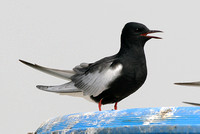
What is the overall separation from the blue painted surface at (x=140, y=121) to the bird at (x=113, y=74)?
179 cm

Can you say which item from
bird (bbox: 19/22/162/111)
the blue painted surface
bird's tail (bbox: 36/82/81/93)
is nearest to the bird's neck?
bird (bbox: 19/22/162/111)

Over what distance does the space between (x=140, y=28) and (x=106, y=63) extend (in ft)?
1.67

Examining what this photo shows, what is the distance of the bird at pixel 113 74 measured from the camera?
3.18 meters

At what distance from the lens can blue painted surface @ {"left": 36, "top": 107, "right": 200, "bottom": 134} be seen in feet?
3.76

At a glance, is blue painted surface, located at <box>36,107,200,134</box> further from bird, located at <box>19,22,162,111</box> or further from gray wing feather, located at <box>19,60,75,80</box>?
gray wing feather, located at <box>19,60,75,80</box>

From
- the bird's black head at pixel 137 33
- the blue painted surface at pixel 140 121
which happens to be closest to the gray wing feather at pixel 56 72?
the bird's black head at pixel 137 33

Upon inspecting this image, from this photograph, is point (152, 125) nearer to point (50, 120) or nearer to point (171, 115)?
point (171, 115)

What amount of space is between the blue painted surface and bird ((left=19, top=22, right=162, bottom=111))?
5.88ft

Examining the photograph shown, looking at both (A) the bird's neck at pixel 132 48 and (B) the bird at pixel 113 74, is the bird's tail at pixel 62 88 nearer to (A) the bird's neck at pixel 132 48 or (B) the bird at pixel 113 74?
(B) the bird at pixel 113 74

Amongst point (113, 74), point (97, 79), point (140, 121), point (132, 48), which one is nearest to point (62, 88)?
point (97, 79)

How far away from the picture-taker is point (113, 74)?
3209mm

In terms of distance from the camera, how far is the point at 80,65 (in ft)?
12.7

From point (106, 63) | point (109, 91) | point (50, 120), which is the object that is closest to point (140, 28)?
point (106, 63)

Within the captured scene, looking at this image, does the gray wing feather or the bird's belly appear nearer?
the bird's belly
